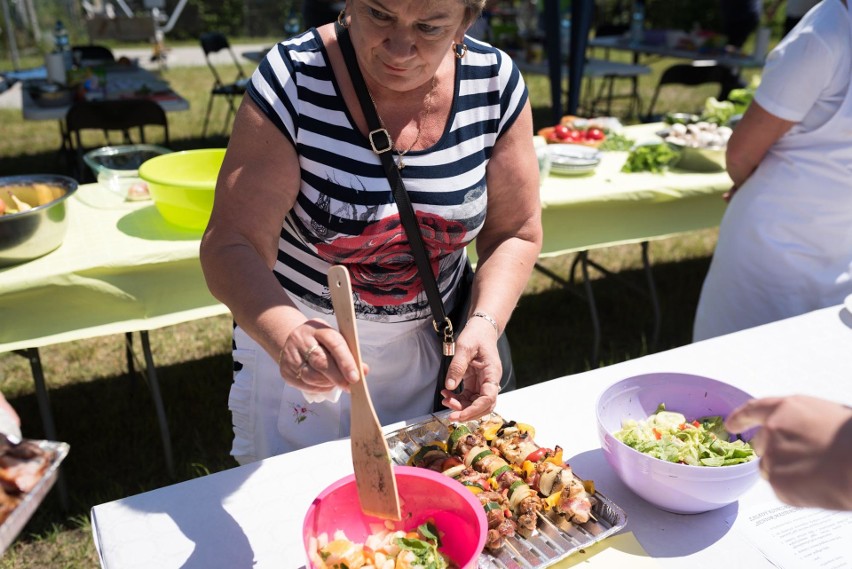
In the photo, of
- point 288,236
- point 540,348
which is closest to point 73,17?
point 540,348

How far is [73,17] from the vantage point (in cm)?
1312

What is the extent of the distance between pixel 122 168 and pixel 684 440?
2.20 metres

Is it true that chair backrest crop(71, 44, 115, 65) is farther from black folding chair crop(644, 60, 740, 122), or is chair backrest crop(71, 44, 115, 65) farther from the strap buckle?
the strap buckle

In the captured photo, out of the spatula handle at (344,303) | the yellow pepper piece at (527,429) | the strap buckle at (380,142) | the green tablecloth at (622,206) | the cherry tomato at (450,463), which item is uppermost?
the strap buckle at (380,142)

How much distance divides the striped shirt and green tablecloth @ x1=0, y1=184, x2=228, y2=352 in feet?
2.74

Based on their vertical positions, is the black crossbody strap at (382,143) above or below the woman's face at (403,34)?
below

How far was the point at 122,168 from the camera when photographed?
2.59 m

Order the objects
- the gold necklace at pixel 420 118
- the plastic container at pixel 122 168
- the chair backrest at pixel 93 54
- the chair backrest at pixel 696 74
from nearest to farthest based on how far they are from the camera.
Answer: the gold necklace at pixel 420 118, the plastic container at pixel 122 168, the chair backrest at pixel 696 74, the chair backrest at pixel 93 54

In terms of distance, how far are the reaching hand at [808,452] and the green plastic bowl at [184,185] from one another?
66.3 inches

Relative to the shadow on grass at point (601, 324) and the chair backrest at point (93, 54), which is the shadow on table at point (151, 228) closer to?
the shadow on grass at point (601, 324)

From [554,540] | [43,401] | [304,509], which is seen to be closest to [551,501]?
[554,540]

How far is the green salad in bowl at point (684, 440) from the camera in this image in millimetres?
1132

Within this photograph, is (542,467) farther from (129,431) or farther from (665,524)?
(129,431)

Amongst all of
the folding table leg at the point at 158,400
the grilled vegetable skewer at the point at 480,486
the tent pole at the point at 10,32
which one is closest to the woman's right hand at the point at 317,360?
the grilled vegetable skewer at the point at 480,486
